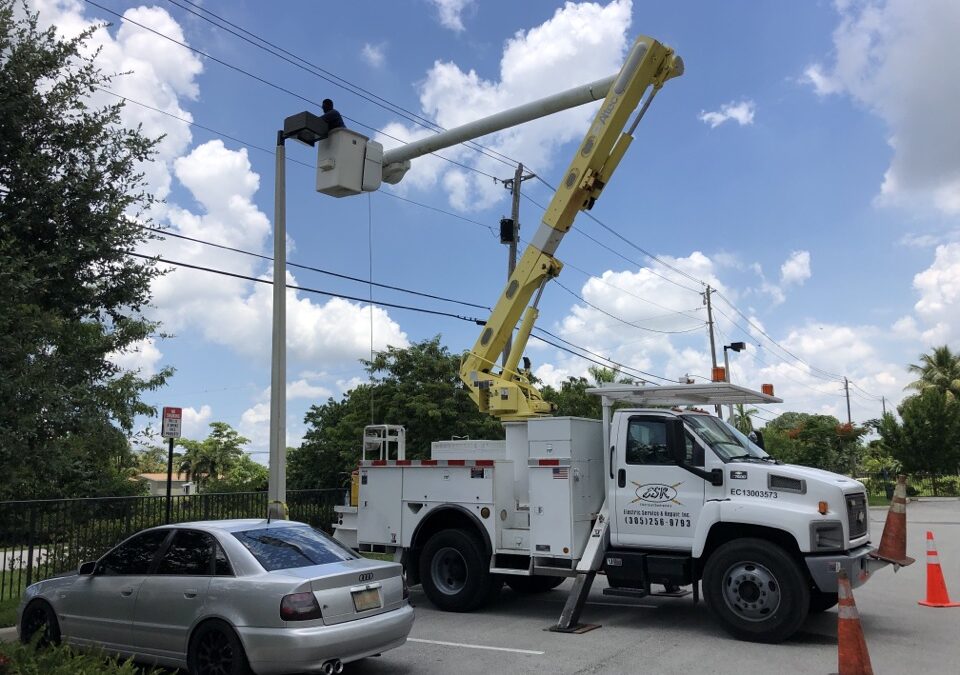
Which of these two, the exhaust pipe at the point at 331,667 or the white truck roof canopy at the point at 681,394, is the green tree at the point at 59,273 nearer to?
the exhaust pipe at the point at 331,667

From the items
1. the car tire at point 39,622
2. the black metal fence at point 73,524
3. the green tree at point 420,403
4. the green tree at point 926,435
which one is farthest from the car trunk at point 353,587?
the green tree at point 926,435

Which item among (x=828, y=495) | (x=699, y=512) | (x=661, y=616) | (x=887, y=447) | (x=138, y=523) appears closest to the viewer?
(x=828, y=495)

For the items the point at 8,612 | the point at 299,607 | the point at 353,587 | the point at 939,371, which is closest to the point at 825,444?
the point at 939,371

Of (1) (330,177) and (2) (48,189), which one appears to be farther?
(1) (330,177)

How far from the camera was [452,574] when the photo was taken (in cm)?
1066

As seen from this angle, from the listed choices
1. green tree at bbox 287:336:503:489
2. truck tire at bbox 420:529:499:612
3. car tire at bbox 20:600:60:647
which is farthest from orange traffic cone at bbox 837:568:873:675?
green tree at bbox 287:336:503:489

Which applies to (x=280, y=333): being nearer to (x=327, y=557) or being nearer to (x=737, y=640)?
(x=327, y=557)

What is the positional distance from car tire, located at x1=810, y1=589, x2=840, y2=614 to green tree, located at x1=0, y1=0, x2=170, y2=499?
7843mm

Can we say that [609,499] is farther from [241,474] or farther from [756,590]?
[241,474]

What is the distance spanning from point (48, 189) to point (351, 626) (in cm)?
472

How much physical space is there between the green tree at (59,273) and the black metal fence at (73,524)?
166 inches

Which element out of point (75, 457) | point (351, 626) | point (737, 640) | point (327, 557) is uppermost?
point (75, 457)

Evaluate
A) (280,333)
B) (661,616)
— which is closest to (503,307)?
(280,333)

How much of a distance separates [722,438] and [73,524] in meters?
9.36
